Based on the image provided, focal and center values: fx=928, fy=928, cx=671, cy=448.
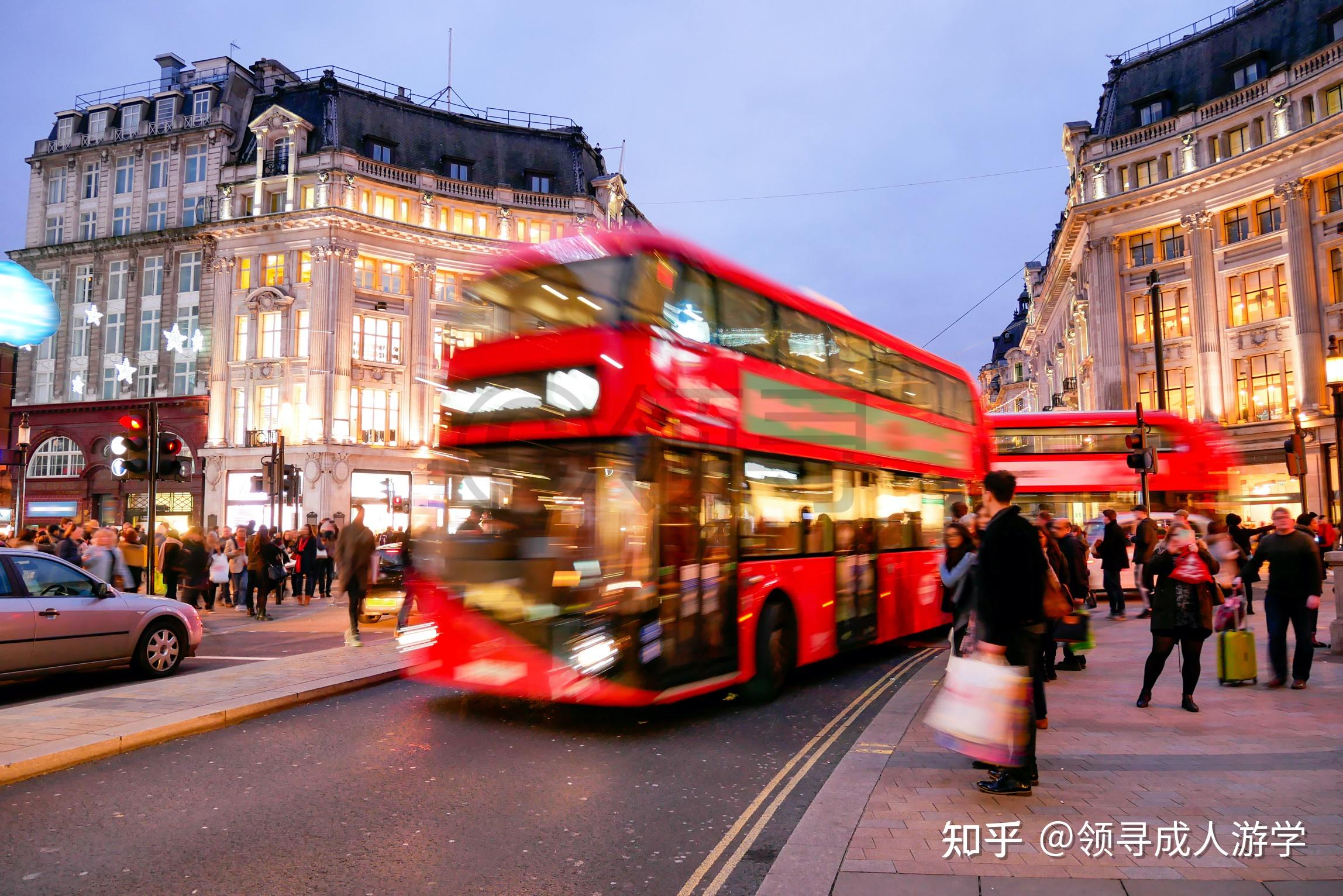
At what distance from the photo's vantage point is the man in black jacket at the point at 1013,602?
5.25 metres

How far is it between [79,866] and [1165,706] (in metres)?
7.86

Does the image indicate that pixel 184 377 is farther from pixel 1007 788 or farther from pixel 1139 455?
pixel 1007 788

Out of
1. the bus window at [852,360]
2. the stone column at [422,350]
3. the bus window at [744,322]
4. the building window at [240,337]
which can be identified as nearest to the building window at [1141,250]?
the stone column at [422,350]

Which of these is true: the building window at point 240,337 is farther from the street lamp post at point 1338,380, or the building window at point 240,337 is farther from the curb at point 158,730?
the street lamp post at point 1338,380

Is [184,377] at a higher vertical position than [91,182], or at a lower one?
lower

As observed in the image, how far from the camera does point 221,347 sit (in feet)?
139

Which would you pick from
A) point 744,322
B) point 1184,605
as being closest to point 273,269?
point 744,322

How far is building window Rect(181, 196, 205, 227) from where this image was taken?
145 ft

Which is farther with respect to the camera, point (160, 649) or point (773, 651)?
point (160, 649)

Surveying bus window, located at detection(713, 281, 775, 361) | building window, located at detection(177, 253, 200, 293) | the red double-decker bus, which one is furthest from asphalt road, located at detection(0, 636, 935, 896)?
building window, located at detection(177, 253, 200, 293)

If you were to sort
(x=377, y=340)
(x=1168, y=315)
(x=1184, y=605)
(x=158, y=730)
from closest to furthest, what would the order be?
1. (x=158, y=730)
2. (x=1184, y=605)
3. (x=1168, y=315)
4. (x=377, y=340)

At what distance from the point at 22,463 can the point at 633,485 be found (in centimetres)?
2830

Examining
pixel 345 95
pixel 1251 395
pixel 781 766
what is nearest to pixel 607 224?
pixel 345 95

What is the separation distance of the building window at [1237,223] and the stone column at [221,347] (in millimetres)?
43908
